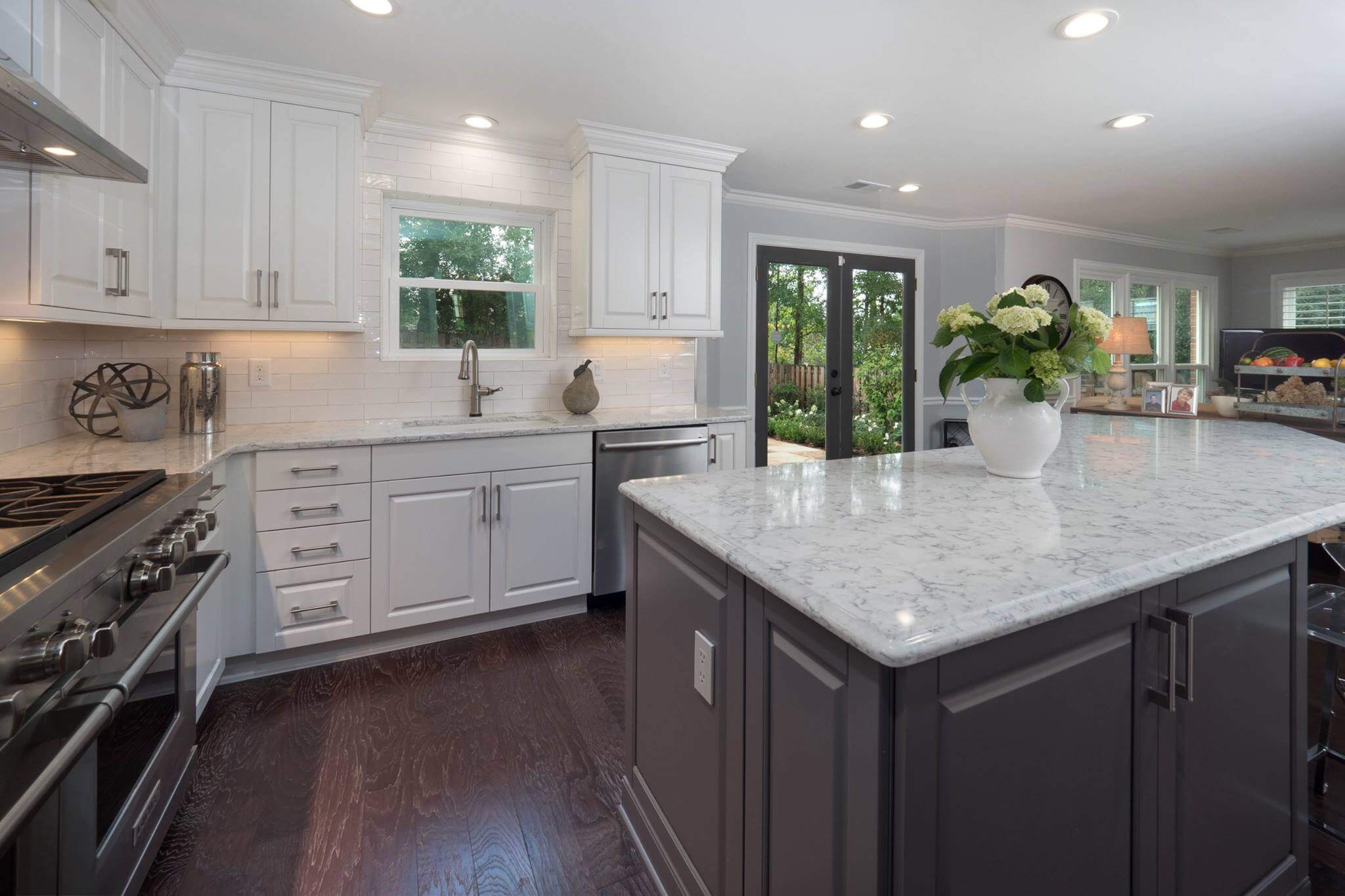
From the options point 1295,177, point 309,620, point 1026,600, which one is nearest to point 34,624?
point 1026,600

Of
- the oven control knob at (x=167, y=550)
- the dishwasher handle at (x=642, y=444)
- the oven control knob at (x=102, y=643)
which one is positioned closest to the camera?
the oven control knob at (x=102, y=643)

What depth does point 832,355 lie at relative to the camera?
516 cm

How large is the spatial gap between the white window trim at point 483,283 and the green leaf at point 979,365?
8.32 ft

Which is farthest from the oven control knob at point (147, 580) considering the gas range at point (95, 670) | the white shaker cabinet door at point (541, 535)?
the white shaker cabinet door at point (541, 535)

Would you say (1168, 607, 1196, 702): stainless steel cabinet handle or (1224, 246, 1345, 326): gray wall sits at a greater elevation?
(1224, 246, 1345, 326): gray wall

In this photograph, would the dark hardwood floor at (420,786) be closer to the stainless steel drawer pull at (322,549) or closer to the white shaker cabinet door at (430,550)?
the white shaker cabinet door at (430,550)

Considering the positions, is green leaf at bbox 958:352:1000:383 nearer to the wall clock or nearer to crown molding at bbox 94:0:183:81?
crown molding at bbox 94:0:183:81

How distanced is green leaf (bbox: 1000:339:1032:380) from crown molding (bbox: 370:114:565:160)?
9.39ft

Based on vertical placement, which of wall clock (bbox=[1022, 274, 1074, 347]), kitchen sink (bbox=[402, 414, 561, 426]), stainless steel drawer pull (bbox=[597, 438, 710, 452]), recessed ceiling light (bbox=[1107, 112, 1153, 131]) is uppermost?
recessed ceiling light (bbox=[1107, 112, 1153, 131])

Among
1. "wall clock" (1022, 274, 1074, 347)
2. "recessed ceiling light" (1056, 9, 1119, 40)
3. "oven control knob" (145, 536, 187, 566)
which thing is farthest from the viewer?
"wall clock" (1022, 274, 1074, 347)

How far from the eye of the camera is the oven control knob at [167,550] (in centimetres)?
141

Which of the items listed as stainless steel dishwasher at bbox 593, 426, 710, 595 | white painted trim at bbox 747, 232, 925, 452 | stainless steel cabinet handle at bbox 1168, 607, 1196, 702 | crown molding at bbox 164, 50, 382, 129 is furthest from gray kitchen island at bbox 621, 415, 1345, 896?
white painted trim at bbox 747, 232, 925, 452

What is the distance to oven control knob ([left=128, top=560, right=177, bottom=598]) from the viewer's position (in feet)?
4.25

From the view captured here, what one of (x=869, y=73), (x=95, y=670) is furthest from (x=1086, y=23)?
(x=95, y=670)
